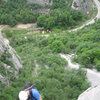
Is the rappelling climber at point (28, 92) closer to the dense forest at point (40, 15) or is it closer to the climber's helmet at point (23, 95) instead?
the climber's helmet at point (23, 95)

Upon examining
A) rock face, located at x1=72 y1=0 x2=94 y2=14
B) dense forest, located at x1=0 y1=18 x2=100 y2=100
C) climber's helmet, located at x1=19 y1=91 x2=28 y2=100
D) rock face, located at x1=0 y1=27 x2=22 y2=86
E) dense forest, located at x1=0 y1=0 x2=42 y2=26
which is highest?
climber's helmet, located at x1=19 y1=91 x2=28 y2=100

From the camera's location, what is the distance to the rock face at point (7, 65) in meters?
22.3

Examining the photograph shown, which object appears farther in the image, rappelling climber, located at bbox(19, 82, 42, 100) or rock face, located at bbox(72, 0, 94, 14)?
rock face, located at bbox(72, 0, 94, 14)

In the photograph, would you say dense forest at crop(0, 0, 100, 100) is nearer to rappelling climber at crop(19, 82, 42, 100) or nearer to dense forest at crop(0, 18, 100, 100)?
dense forest at crop(0, 18, 100, 100)

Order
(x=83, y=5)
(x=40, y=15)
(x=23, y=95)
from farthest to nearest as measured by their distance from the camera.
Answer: (x=83, y=5) < (x=40, y=15) < (x=23, y=95)

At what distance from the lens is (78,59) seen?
3111 cm

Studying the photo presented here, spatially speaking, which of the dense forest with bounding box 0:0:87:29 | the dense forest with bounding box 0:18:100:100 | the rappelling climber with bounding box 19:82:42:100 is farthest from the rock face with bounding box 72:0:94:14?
the rappelling climber with bounding box 19:82:42:100

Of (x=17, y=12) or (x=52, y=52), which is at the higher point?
(x=52, y=52)

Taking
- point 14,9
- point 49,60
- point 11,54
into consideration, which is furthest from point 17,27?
point 11,54

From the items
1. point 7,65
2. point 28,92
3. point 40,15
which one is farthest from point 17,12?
point 28,92

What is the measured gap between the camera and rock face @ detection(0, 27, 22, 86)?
22328 mm

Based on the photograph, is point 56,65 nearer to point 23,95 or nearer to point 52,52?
point 52,52

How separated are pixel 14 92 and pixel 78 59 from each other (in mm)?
11990

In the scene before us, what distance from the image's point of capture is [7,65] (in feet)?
79.0
